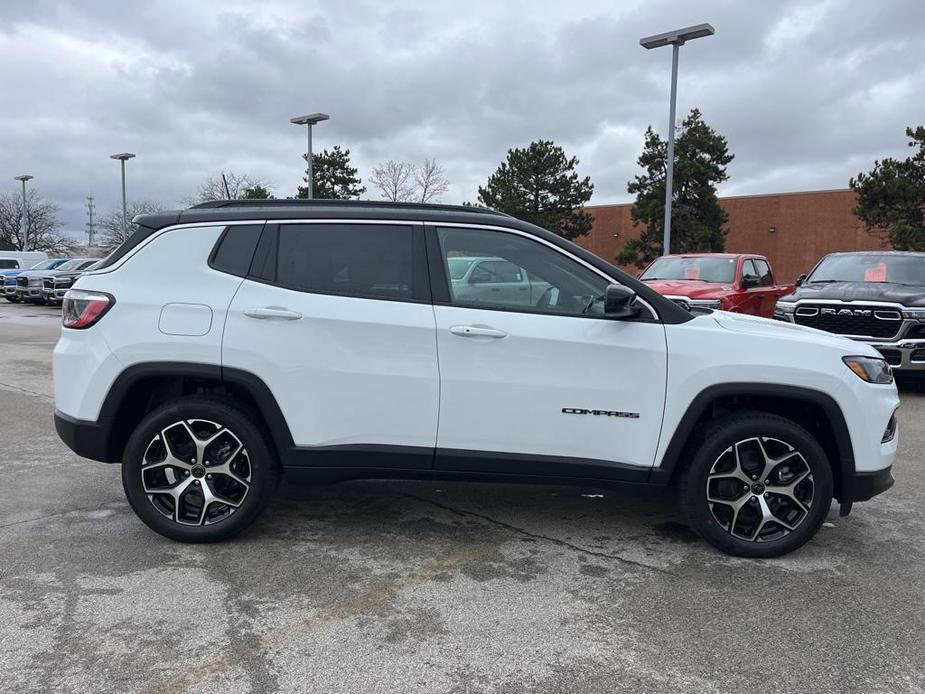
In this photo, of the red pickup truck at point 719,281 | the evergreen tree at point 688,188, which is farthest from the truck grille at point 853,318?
the evergreen tree at point 688,188

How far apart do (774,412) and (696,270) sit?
8043 millimetres

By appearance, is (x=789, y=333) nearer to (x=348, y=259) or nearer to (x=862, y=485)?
(x=862, y=485)

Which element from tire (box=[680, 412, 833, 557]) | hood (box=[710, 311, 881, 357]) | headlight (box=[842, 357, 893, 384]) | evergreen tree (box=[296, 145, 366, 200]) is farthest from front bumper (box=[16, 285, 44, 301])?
headlight (box=[842, 357, 893, 384])

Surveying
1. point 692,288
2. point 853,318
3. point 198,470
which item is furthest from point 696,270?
point 198,470

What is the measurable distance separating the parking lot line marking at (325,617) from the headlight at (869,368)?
2.04 m

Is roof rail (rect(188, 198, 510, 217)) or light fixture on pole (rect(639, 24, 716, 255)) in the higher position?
light fixture on pole (rect(639, 24, 716, 255))

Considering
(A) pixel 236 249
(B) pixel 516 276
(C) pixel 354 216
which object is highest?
(C) pixel 354 216

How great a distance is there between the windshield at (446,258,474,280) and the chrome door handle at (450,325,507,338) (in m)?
0.32

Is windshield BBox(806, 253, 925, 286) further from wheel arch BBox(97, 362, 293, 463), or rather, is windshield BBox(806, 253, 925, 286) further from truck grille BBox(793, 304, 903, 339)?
wheel arch BBox(97, 362, 293, 463)

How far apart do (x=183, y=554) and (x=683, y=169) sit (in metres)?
27.2

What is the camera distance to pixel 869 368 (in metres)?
3.90

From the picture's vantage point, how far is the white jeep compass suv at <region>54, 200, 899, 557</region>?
150 inches

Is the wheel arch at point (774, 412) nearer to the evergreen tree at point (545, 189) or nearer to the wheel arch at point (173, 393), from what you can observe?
the wheel arch at point (173, 393)

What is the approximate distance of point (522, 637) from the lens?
121 inches
